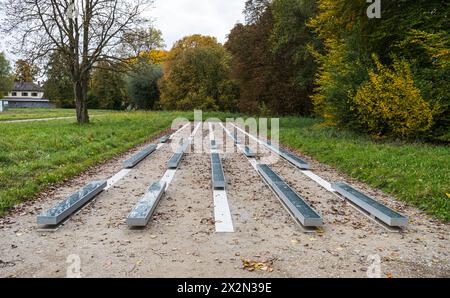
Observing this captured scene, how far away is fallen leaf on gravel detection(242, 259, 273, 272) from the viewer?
3.85m

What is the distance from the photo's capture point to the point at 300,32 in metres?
25.2

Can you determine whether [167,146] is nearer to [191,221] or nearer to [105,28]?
[191,221]

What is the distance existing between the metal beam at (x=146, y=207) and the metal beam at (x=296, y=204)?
2.32m

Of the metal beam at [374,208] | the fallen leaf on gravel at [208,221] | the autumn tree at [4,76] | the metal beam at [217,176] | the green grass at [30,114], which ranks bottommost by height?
the fallen leaf on gravel at [208,221]

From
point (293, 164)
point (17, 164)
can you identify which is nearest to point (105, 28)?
point (17, 164)

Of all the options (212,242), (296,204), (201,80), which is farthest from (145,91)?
(212,242)

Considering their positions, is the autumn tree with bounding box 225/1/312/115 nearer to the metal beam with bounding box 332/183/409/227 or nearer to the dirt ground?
the metal beam with bounding box 332/183/409/227

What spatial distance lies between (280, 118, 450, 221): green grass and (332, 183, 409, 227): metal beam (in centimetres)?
100

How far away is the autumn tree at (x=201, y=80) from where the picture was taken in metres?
48.7

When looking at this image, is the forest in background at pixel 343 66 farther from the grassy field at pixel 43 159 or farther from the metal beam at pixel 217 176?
the grassy field at pixel 43 159

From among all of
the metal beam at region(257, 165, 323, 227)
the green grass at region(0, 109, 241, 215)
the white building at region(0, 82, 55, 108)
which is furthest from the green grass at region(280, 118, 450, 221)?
the white building at region(0, 82, 55, 108)

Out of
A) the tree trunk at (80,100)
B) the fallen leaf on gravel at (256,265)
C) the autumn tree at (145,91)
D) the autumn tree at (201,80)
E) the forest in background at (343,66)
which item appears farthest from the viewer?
the autumn tree at (145,91)

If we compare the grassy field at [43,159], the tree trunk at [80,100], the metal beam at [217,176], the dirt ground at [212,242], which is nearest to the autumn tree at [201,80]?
the tree trunk at [80,100]
